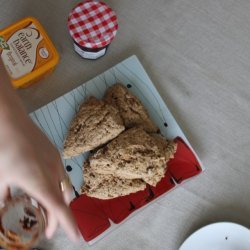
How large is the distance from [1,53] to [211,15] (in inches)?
19.3

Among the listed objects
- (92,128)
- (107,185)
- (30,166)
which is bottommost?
(107,185)

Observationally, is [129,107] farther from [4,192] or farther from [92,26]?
[4,192]

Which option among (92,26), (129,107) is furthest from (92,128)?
(92,26)

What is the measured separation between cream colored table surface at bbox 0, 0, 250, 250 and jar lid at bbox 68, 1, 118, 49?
8 cm

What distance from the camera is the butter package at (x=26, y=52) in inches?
30.7

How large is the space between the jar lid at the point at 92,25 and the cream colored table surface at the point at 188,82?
8 cm

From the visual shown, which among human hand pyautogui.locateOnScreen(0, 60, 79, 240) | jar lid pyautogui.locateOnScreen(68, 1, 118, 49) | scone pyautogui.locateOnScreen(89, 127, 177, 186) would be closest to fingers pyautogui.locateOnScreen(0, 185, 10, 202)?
human hand pyautogui.locateOnScreen(0, 60, 79, 240)

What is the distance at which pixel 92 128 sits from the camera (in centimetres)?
76

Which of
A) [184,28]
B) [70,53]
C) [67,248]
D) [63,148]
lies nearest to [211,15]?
[184,28]

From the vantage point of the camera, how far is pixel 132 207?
0.79 m

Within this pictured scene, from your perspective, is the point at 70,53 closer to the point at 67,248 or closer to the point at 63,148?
the point at 63,148

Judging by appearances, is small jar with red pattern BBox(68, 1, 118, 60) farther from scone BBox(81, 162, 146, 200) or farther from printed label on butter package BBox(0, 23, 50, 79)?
scone BBox(81, 162, 146, 200)

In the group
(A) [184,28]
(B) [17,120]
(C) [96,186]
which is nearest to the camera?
(B) [17,120]

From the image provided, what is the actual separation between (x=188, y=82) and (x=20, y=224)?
0.49 m
